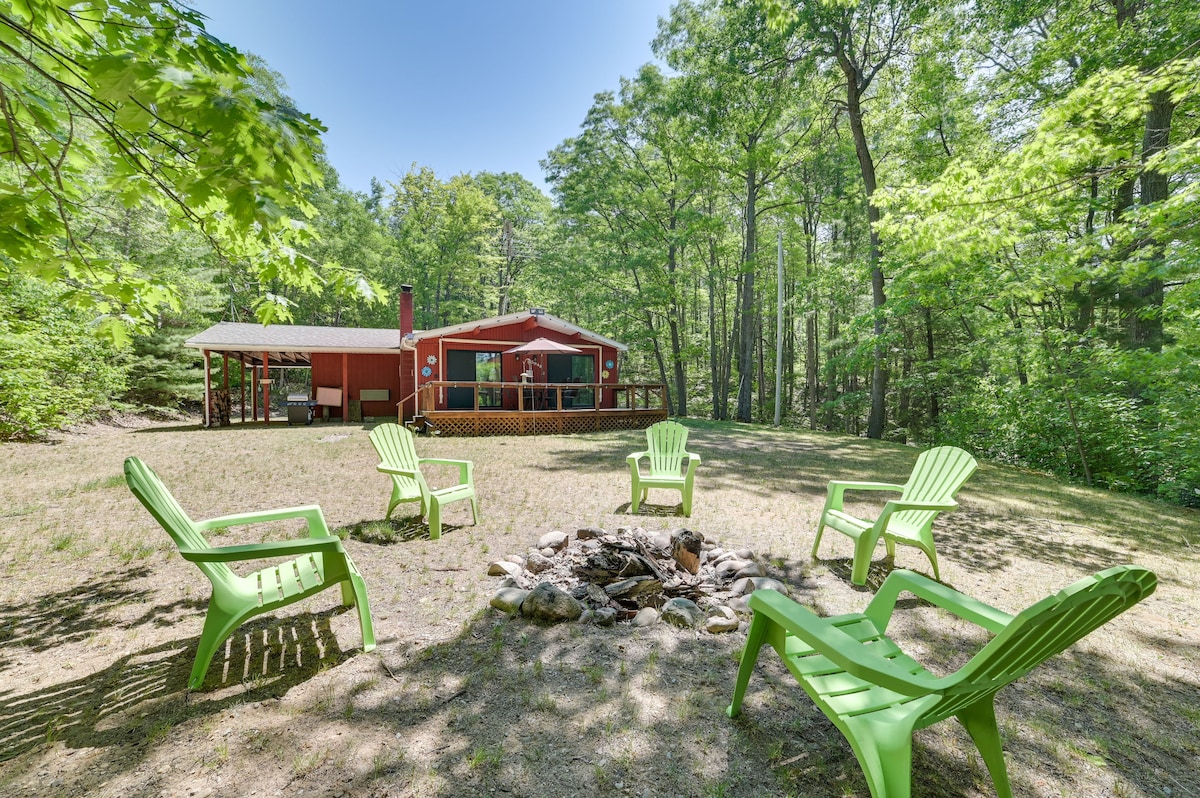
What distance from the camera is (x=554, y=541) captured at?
382cm

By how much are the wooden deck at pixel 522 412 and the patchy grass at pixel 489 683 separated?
6.72 metres

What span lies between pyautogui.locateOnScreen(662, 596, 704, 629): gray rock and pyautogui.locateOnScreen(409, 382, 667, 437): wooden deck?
8607mm

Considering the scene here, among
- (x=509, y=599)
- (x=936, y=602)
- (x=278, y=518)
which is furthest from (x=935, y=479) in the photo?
(x=278, y=518)

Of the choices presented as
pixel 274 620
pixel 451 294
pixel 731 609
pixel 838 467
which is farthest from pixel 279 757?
pixel 451 294

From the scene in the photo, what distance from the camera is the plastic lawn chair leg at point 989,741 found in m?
1.46

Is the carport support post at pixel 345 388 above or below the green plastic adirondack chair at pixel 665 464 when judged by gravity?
above

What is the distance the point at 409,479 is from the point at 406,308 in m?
11.0

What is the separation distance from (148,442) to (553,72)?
14603 mm

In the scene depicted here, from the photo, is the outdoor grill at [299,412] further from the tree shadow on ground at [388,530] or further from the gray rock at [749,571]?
the gray rock at [749,571]

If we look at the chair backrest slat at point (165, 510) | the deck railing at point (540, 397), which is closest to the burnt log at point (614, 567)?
the chair backrest slat at point (165, 510)

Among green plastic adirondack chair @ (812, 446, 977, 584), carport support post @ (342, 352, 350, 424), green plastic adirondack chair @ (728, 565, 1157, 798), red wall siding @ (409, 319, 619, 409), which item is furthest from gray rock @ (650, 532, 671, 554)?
carport support post @ (342, 352, 350, 424)

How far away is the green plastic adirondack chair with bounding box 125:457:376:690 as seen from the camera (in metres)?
2.04

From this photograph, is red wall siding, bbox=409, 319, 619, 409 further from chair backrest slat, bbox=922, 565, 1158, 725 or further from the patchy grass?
chair backrest slat, bbox=922, 565, 1158, 725

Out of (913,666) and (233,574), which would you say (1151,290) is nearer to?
(913,666)
